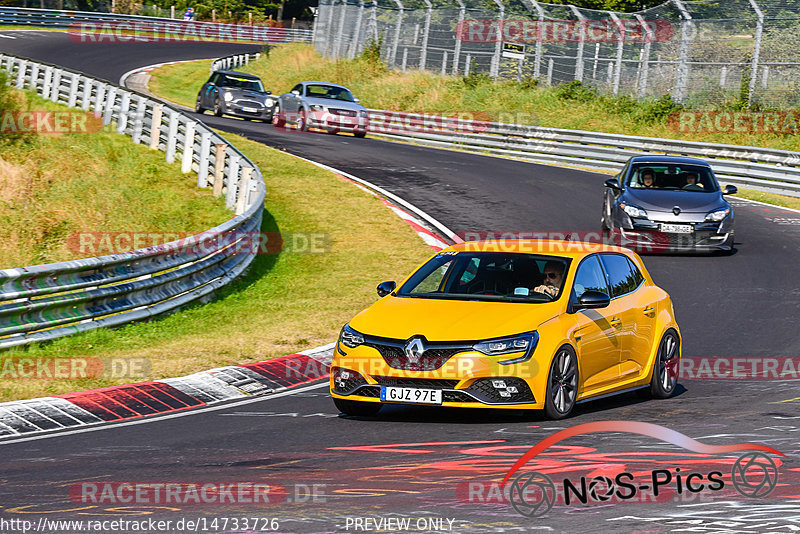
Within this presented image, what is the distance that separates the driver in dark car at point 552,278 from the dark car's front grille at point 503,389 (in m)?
1.14

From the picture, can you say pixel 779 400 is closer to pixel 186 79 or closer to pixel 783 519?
pixel 783 519

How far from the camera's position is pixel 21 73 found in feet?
117

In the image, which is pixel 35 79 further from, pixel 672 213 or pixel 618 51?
pixel 672 213

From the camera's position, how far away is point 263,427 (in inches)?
364

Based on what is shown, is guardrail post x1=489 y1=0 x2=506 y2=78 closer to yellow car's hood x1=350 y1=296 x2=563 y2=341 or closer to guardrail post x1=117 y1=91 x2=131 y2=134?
guardrail post x1=117 y1=91 x2=131 y2=134

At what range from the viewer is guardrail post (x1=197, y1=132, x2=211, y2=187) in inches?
925

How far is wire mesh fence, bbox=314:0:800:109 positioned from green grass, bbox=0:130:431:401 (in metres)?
14.3

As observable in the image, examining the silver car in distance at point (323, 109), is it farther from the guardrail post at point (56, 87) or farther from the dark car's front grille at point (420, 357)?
the dark car's front grille at point (420, 357)

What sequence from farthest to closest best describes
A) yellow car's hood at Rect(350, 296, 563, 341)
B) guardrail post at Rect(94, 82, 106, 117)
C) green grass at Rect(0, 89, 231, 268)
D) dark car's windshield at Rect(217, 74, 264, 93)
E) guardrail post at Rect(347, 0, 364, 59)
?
guardrail post at Rect(347, 0, 364, 59) < dark car's windshield at Rect(217, 74, 264, 93) < guardrail post at Rect(94, 82, 106, 117) < green grass at Rect(0, 89, 231, 268) < yellow car's hood at Rect(350, 296, 563, 341)

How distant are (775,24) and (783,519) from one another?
29579 millimetres

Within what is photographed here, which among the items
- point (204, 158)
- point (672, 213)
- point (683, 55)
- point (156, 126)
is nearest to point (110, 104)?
point (156, 126)

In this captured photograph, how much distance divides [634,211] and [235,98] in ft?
71.4

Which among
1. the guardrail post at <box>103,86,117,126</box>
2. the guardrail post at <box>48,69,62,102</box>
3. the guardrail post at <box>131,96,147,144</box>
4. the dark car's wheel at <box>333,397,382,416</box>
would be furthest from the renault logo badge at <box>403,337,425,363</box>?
the guardrail post at <box>48,69,62,102</box>

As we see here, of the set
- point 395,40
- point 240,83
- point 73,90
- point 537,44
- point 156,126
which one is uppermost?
point 537,44
